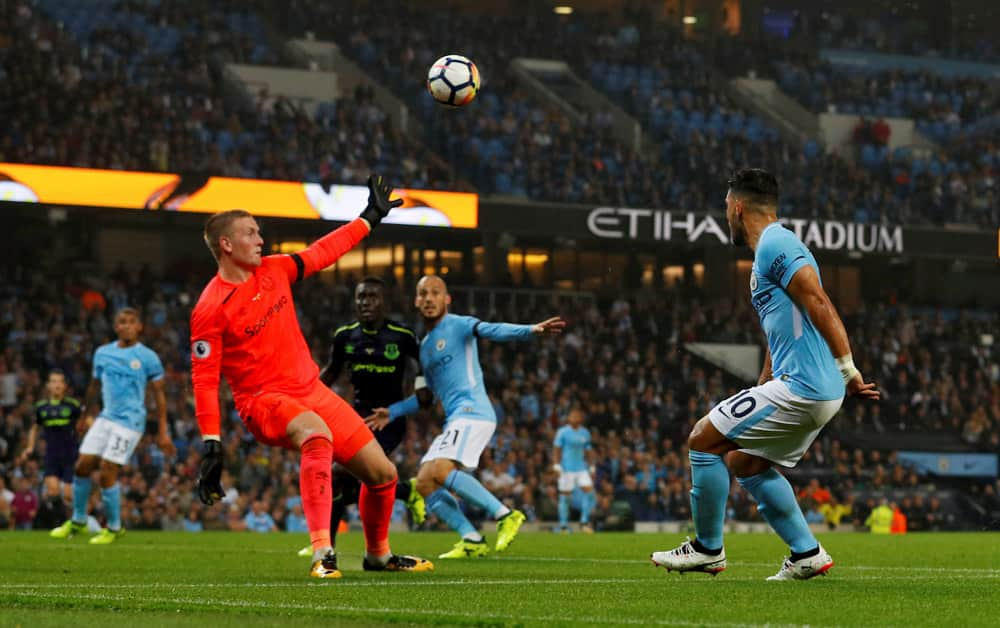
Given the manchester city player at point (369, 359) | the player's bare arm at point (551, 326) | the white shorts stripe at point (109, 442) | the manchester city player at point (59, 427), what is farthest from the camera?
the manchester city player at point (59, 427)

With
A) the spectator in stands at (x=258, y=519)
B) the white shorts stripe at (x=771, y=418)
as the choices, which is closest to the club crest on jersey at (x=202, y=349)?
the white shorts stripe at (x=771, y=418)

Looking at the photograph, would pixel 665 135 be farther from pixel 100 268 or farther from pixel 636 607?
pixel 636 607

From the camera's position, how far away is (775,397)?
7.73 meters

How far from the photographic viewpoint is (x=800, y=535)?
26.9ft

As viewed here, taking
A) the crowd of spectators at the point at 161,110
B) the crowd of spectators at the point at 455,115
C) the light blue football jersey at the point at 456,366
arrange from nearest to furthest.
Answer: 1. the light blue football jersey at the point at 456,366
2. the crowd of spectators at the point at 161,110
3. the crowd of spectators at the point at 455,115

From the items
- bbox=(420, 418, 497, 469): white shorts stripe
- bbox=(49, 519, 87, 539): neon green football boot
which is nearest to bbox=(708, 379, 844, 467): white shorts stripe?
bbox=(420, 418, 497, 469): white shorts stripe

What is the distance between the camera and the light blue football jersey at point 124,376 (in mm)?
15773

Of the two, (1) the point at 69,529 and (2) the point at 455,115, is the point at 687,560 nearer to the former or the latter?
(1) the point at 69,529

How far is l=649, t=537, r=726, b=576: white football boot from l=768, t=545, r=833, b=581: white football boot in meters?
0.36

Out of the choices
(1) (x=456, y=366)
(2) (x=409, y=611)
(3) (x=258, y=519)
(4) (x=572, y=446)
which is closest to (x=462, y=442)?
(1) (x=456, y=366)

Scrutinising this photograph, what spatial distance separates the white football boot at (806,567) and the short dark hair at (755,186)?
1778 millimetres

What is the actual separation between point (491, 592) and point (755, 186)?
2416 mm

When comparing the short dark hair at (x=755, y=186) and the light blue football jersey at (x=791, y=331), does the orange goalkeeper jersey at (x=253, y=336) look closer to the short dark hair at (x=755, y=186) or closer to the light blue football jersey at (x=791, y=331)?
the short dark hair at (x=755, y=186)

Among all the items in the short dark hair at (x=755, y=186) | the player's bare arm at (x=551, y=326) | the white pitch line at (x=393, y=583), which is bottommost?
the white pitch line at (x=393, y=583)
